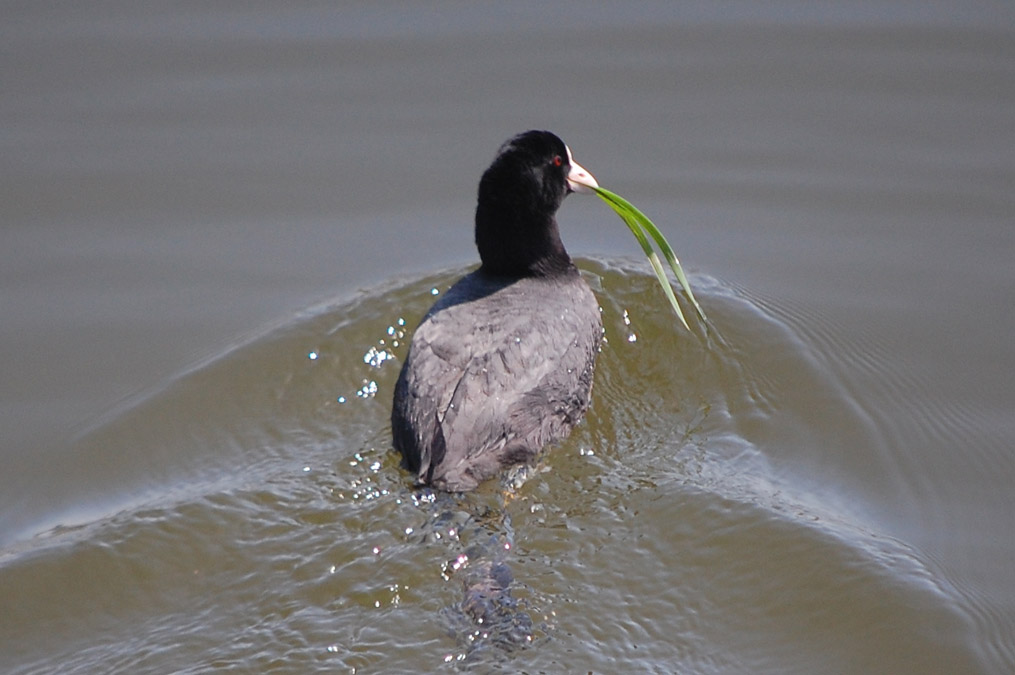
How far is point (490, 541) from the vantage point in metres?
5.22

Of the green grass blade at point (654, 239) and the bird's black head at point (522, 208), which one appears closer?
the green grass blade at point (654, 239)

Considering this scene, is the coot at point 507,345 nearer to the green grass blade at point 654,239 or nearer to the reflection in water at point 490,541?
the reflection in water at point 490,541

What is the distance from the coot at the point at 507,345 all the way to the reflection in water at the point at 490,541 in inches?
7.4

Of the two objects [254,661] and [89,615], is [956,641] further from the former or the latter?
[89,615]

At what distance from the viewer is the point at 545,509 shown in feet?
18.2

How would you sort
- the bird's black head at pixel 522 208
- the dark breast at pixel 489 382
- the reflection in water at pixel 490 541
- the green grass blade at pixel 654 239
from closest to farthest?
the reflection in water at pixel 490 541 < the dark breast at pixel 489 382 < the green grass blade at pixel 654 239 < the bird's black head at pixel 522 208

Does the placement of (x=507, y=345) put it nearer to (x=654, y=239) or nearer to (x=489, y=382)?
(x=489, y=382)

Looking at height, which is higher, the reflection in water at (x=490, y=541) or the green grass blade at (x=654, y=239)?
the green grass blade at (x=654, y=239)

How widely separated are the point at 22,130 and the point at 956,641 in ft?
24.8

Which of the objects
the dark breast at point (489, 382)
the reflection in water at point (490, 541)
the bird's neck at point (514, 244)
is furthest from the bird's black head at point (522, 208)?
the reflection in water at point (490, 541)

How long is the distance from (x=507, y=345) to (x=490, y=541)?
1.06m

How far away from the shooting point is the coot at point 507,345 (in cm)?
546

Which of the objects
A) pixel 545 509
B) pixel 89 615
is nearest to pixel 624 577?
pixel 545 509

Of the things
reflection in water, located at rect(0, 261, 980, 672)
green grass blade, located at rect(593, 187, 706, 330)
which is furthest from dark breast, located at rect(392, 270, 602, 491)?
green grass blade, located at rect(593, 187, 706, 330)
